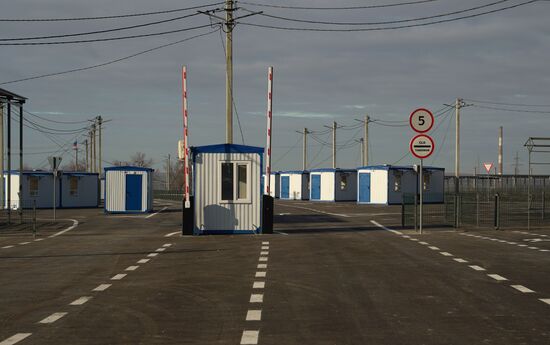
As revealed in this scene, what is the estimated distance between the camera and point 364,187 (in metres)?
62.3

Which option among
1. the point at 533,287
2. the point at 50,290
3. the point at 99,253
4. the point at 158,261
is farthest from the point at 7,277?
the point at 533,287

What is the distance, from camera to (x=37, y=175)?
52094mm

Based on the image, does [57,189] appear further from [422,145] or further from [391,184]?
[422,145]

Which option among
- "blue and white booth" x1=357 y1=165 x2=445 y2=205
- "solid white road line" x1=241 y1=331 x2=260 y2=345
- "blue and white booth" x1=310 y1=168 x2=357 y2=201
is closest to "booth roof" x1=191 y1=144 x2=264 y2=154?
"solid white road line" x1=241 y1=331 x2=260 y2=345

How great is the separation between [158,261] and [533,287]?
7.65m

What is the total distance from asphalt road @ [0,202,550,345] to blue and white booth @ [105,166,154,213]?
23503 millimetres

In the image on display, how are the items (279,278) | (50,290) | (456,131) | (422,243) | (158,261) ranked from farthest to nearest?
(456,131)
(422,243)
(158,261)
(279,278)
(50,290)

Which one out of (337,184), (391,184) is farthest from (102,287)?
(337,184)

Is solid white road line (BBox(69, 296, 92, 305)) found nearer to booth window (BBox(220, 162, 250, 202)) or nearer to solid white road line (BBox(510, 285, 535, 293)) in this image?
solid white road line (BBox(510, 285, 535, 293))

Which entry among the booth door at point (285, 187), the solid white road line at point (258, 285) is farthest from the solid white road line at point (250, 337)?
the booth door at point (285, 187)

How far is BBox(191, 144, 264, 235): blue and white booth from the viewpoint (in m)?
23.2

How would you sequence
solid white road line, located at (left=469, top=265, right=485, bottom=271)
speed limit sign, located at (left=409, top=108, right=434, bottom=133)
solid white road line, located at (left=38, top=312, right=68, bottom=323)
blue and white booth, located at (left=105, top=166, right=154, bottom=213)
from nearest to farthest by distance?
1. solid white road line, located at (left=38, top=312, right=68, bottom=323)
2. solid white road line, located at (left=469, top=265, right=485, bottom=271)
3. speed limit sign, located at (left=409, top=108, right=434, bottom=133)
4. blue and white booth, located at (left=105, top=166, right=154, bottom=213)

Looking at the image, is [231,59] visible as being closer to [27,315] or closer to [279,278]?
[279,278]

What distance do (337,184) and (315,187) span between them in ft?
13.6
